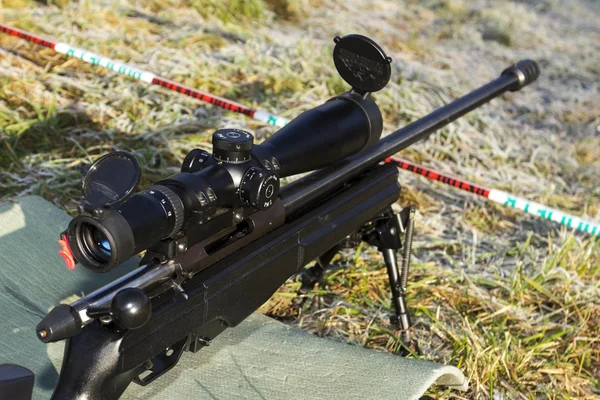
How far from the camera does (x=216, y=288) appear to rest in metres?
2.61

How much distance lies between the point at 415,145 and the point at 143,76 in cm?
188

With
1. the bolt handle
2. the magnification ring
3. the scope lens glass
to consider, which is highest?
the magnification ring

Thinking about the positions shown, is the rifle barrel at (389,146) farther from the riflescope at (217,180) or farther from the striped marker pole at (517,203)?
the striped marker pole at (517,203)

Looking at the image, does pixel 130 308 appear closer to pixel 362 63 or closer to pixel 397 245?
pixel 362 63

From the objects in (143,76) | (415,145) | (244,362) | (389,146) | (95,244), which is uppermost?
(95,244)

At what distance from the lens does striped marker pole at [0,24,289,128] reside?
16.9 ft

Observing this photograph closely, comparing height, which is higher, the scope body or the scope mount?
the scope mount

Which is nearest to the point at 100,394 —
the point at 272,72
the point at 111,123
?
the point at 111,123

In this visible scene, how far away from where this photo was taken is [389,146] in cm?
344

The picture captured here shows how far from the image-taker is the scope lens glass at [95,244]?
88.4 inches

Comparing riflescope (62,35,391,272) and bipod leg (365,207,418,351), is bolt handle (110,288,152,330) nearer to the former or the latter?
riflescope (62,35,391,272)

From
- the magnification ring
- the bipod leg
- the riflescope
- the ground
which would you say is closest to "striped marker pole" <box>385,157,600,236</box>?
the ground

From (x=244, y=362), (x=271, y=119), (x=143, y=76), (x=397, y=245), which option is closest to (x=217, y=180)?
(x=244, y=362)

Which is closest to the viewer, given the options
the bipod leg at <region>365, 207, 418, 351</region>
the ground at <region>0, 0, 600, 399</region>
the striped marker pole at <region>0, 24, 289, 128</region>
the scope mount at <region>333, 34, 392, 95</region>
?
the scope mount at <region>333, 34, 392, 95</region>
